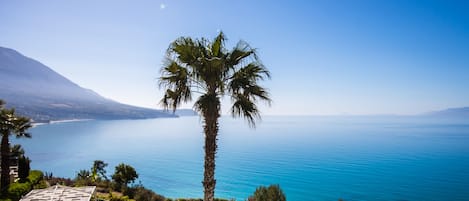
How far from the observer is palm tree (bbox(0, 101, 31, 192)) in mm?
15156

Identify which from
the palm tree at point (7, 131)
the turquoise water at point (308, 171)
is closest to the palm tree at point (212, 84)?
the palm tree at point (7, 131)

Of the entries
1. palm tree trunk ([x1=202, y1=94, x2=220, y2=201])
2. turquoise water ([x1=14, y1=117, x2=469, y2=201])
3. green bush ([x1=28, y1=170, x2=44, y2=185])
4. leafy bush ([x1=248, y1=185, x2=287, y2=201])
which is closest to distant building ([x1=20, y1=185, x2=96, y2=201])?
palm tree trunk ([x1=202, y1=94, x2=220, y2=201])

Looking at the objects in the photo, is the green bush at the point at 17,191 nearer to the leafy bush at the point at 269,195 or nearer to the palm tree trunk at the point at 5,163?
the palm tree trunk at the point at 5,163

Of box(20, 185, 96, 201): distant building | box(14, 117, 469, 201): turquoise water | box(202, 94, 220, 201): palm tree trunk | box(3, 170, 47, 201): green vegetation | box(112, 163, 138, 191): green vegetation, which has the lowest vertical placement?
Result: box(14, 117, 469, 201): turquoise water

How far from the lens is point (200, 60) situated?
8805 millimetres

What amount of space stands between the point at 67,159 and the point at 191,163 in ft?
97.3

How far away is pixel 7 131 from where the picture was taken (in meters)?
15.5

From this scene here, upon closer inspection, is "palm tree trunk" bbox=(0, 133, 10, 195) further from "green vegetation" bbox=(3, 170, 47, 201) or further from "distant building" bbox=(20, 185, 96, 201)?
"distant building" bbox=(20, 185, 96, 201)

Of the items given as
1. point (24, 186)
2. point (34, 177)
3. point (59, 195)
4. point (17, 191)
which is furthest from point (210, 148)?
point (34, 177)

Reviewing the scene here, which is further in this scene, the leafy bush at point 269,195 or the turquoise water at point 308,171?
the turquoise water at point 308,171

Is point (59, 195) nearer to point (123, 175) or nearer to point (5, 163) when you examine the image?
point (5, 163)

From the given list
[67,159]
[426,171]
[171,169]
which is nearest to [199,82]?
[171,169]

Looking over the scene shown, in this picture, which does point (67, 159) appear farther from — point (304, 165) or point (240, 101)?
point (240, 101)

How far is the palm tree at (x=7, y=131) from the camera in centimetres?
1516
